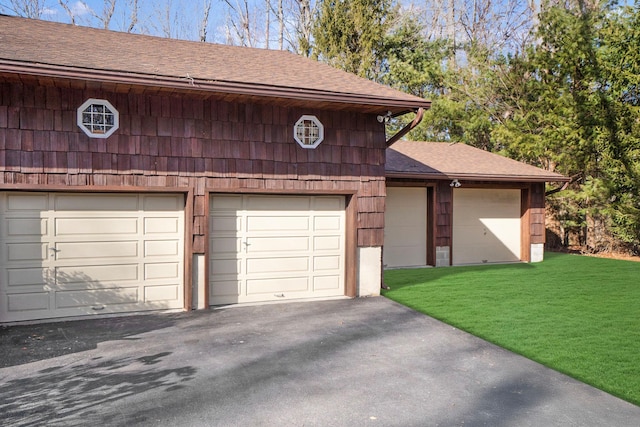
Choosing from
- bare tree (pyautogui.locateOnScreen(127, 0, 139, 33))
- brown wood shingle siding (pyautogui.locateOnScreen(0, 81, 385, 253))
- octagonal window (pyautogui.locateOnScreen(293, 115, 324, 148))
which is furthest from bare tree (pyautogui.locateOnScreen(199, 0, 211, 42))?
brown wood shingle siding (pyautogui.locateOnScreen(0, 81, 385, 253))

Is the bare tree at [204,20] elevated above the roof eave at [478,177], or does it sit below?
above

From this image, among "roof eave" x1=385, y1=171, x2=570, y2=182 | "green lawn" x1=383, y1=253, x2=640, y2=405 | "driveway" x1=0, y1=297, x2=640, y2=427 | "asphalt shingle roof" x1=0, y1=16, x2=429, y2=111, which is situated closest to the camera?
"driveway" x1=0, y1=297, x2=640, y2=427

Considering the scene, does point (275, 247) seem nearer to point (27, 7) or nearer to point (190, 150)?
point (190, 150)

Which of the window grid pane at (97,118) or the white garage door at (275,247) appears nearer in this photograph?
the window grid pane at (97,118)

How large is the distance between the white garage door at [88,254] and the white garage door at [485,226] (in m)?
7.76

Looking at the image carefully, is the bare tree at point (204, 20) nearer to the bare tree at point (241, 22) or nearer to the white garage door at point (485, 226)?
the bare tree at point (241, 22)

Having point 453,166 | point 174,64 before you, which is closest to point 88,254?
point 174,64

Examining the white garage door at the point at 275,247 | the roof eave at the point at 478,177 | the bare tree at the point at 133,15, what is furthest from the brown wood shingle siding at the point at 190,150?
the bare tree at the point at 133,15

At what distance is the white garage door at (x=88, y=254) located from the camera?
6.60 m

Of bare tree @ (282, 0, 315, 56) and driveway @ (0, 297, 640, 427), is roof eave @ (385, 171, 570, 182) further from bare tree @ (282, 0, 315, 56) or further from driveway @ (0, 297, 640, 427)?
bare tree @ (282, 0, 315, 56)

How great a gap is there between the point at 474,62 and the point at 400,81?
331 centimetres

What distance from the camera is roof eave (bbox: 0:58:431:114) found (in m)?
5.95

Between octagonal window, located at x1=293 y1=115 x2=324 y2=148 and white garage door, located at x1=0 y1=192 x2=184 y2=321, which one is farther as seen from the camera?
octagonal window, located at x1=293 y1=115 x2=324 y2=148

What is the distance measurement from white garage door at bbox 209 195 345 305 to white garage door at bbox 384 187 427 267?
3.59m
